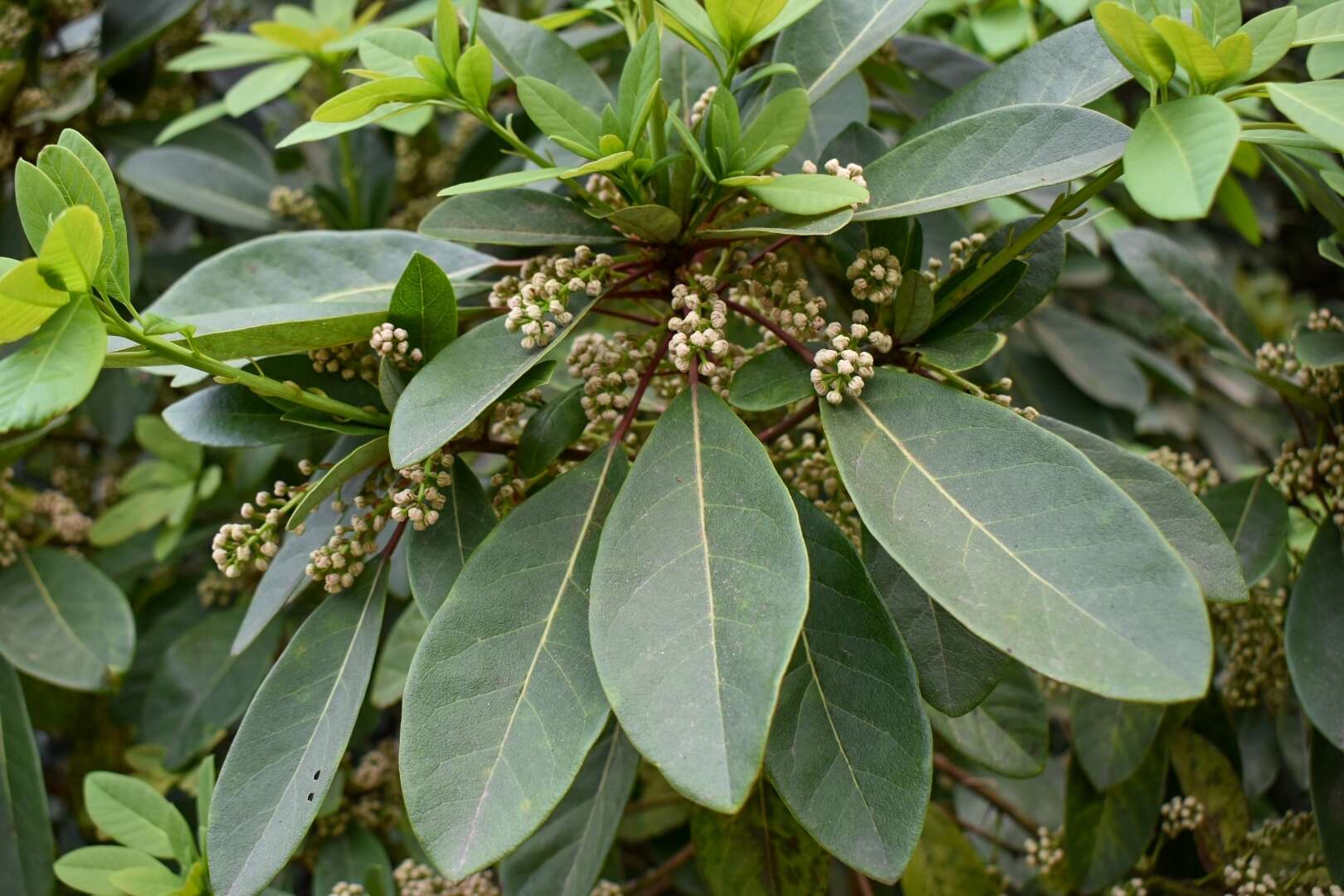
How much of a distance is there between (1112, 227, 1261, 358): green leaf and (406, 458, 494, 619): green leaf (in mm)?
970

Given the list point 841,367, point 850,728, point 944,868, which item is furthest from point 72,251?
point 944,868

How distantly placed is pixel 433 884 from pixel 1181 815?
3.22 ft

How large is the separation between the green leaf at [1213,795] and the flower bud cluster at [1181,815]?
21 millimetres

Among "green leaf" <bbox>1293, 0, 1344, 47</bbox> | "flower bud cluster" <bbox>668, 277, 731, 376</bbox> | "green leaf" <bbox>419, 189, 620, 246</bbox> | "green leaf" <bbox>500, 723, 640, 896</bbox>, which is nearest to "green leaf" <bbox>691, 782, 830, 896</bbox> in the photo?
"green leaf" <bbox>500, 723, 640, 896</bbox>

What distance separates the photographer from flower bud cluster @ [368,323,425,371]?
896mm

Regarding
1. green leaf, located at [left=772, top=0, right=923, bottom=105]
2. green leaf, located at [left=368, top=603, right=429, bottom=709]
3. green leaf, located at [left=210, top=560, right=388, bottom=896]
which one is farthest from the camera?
green leaf, located at [left=368, top=603, right=429, bottom=709]

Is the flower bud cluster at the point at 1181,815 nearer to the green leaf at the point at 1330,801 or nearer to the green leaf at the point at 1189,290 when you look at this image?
the green leaf at the point at 1330,801

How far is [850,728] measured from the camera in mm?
844

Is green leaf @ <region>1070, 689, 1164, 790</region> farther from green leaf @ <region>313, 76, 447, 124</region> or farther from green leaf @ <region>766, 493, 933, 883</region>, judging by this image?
green leaf @ <region>313, 76, 447, 124</region>

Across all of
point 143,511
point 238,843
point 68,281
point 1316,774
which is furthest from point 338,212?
point 1316,774

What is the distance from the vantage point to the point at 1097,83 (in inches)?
37.4

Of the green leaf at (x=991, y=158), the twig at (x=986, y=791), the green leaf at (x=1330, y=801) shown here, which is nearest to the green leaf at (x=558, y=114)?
the green leaf at (x=991, y=158)

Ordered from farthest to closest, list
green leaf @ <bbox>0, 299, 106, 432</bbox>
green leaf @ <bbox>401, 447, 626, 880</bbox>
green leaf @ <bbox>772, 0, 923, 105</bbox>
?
green leaf @ <bbox>772, 0, 923, 105</bbox>
green leaf @ <bbox>401, 447, 626, 880</bbox>
green leaf @ <bbox>0, 299, 106, 432</bbox>

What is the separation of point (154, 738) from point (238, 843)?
2.69 feet
